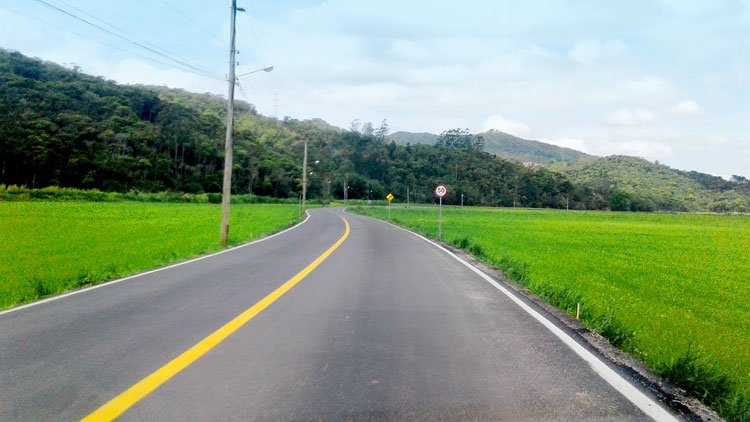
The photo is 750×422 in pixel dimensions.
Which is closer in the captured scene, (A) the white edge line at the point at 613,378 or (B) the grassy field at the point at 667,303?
A: (A) the white edge line at the point at 613,378

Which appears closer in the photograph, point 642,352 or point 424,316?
point 642,352

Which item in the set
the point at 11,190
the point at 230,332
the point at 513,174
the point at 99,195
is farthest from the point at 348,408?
the point at 513,174

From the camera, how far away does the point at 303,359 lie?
4855 mm

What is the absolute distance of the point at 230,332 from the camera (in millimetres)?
5820

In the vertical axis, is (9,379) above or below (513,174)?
below

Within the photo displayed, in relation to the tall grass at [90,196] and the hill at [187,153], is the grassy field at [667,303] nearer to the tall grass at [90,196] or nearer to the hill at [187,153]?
the tall grass at [90,196]

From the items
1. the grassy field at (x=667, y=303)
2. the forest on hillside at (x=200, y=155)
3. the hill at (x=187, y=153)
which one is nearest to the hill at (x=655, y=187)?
the forest on hillside at (x=200, y=155)

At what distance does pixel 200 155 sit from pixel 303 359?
10536 centimetres

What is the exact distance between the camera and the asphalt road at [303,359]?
12.1 feet

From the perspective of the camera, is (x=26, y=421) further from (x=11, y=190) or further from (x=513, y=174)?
(x=513, y=174)

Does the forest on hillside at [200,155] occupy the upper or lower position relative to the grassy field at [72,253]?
upper

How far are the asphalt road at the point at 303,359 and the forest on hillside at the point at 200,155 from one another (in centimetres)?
7411

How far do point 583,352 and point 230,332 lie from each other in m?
3.92

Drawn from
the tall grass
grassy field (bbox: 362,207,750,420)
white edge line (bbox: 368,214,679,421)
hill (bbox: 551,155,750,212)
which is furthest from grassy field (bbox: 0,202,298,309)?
hill (bbox: 551,155,750,212)
